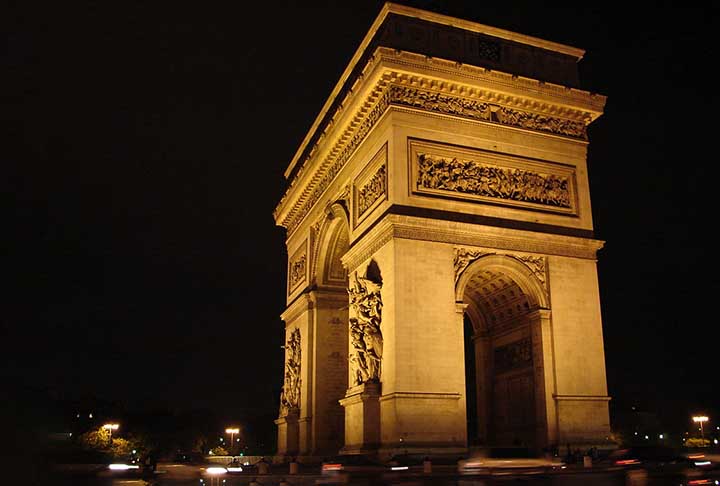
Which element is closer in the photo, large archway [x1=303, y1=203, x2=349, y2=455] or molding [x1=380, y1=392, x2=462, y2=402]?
molding [x1=380, y1=392, x2=462, y2=402]

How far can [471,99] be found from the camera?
26.3m

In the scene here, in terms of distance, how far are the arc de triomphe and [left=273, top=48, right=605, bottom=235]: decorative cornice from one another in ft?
0.15

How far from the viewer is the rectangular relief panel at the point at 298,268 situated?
3562 centimetres

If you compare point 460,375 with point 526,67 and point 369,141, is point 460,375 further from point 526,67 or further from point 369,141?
point 526,67

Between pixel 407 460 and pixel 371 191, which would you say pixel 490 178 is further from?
pixel 407 460

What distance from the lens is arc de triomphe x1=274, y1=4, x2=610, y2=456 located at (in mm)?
23500

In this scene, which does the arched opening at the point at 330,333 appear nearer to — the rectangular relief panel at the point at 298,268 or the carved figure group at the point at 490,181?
the rectangular relief panel at the point at 298,268

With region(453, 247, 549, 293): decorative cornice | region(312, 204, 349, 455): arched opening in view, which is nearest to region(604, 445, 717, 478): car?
region(453, 247, 549, 293): decorative cornice

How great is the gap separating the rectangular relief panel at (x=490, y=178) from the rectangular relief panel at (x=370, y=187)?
45.7 inches

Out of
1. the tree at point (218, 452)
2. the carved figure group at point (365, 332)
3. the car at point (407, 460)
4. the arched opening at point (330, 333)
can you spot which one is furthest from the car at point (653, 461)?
the tree at point (218, 452)

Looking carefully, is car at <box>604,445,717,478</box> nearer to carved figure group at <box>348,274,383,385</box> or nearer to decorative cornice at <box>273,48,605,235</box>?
carved figure group at <box>348,274,383,385</box>

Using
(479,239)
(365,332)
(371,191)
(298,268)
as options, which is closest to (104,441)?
(298,268)

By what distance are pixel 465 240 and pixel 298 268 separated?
13.9 m

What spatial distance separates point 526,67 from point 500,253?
6.87m
